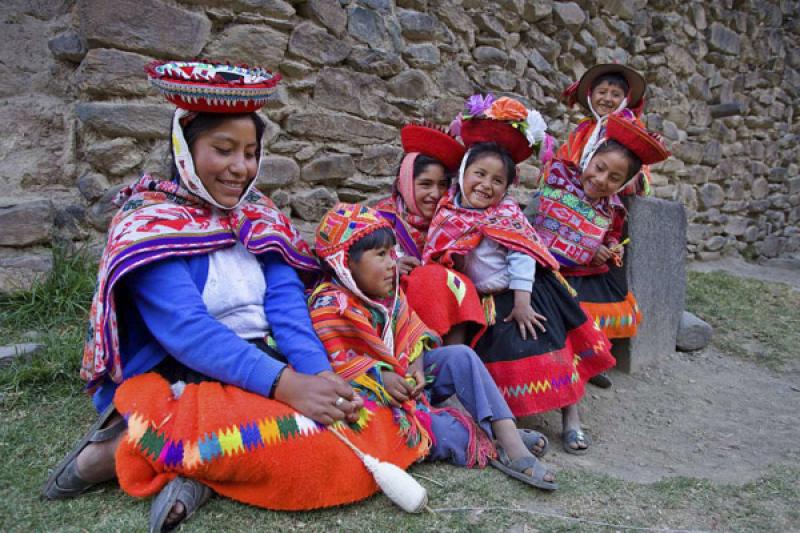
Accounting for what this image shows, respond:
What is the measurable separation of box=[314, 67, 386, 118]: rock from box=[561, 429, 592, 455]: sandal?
2.16 metres

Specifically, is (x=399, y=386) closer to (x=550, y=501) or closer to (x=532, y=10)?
(x=550, y=501)

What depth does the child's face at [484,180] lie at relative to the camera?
8.85ft

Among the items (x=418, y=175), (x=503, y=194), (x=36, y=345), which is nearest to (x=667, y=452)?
(x=503, y=194)

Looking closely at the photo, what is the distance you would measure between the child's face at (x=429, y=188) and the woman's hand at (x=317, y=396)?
1.25 m

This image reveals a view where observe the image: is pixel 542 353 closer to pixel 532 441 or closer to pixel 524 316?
pixel 524 316

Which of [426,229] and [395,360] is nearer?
[395,360]

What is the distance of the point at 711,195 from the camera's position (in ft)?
23.0

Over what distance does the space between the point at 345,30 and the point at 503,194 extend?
1494mm

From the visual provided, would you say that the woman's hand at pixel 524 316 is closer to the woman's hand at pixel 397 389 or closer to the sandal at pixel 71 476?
the woman's hand at pixel 397 389

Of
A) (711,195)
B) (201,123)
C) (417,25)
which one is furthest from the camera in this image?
(711,195)

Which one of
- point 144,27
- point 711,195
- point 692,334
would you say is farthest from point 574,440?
point 711,195

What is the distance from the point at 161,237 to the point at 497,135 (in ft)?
5.17

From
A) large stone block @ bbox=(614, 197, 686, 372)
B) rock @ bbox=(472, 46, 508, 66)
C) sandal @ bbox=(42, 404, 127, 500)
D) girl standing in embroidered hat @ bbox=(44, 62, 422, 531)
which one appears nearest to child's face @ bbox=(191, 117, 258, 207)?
girl standing in embroidered hat @ bbox=(44, 62, 422, 531)

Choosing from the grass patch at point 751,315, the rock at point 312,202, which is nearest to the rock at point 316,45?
the rock at point 312,202
